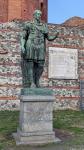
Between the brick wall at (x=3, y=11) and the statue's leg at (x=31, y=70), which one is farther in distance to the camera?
the brick wall at (x=3, y=11)

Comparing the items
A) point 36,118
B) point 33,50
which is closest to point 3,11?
point 33,50

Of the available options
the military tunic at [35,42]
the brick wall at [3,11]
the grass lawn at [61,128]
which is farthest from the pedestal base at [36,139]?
the brick wall at [3,11]

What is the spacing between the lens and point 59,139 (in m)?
9.70

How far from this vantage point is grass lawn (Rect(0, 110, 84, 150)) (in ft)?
31.1

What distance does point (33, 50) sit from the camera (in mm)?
9633

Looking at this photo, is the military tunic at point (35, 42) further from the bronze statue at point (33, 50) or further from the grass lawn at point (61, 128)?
the grass lawn at point (61, 128)

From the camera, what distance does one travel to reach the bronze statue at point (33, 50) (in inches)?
380

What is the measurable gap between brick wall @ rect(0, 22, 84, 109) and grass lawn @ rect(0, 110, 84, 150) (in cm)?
153

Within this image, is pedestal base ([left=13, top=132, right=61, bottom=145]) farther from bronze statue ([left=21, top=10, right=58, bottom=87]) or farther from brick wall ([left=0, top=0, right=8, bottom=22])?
brick wall ([left=0, top=0, right=8, bottom=22])

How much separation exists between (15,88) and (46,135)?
7.75 m

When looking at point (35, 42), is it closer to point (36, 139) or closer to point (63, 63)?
point (36, 139)

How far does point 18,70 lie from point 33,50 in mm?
7538

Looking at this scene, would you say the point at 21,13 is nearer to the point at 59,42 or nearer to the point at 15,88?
the point at 59,42

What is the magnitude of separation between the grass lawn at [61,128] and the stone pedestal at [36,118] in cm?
41
